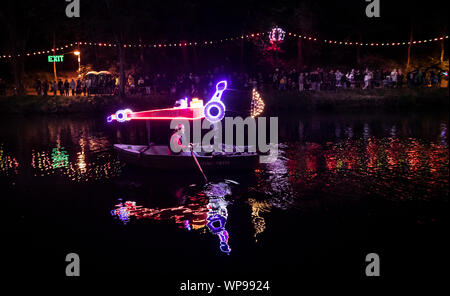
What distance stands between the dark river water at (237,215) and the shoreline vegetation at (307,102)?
15.9 m

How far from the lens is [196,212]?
12.9 metres

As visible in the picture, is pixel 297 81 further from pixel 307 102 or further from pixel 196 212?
pixel 196 212

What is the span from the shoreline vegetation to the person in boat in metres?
20.4

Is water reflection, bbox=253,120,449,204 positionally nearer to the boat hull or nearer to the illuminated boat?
the boat hull

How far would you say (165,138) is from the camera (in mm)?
27641

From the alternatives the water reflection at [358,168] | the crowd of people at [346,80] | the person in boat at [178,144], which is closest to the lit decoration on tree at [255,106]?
the water reflection at [358,168]

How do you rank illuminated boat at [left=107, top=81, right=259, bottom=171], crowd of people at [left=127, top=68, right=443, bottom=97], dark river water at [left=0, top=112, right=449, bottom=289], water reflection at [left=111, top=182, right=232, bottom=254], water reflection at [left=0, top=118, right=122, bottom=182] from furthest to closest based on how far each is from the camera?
crowd of people at [left=127, top=68, right=443, bottom=97], water reflection at [left=0, top=118, right=122, bottom=182], illuminated boat at [left=107, top=81, right=259, bottom=171], water reflection at [left=111, top=182, right=232, bottom=254], dark river water at [left=0, top=112, right=449, bottom=289]

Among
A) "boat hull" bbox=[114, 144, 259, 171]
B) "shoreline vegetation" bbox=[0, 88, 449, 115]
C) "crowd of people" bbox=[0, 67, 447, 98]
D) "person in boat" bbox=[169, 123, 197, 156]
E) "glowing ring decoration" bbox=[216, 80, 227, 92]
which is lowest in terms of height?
"boat hull" bbox=[114, 144, 259, 171]

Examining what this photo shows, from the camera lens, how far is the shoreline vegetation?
3706cm

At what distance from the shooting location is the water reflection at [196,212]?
11794 mm

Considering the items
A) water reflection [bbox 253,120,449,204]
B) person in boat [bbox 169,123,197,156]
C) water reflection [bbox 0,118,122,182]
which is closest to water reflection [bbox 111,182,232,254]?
water reflection [bbox 253,120,449,204]

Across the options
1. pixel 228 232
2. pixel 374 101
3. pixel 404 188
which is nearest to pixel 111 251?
pixel 228 232

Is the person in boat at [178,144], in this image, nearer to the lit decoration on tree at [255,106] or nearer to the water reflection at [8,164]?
the lit decoration on tree at [255,106]
